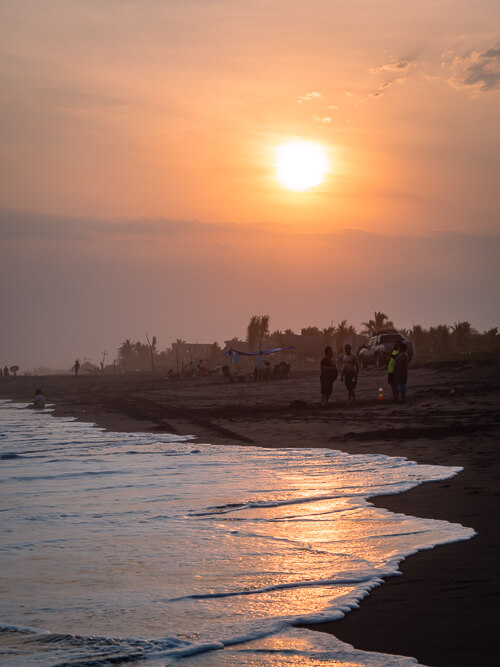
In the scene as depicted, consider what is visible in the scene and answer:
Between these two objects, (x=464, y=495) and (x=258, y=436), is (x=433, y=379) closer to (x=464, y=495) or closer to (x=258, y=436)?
(x=258, y=436)

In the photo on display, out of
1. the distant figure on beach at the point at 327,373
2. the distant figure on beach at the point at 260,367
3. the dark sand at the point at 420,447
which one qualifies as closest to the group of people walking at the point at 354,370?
the distant figure on beach at the point at 327,373

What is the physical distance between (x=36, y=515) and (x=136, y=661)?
4316 mm

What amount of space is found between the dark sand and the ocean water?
0.20m

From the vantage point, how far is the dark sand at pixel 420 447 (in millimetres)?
3662

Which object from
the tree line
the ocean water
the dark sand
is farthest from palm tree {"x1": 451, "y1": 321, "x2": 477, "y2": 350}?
the ocean water

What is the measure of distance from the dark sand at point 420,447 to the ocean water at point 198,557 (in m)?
0.20

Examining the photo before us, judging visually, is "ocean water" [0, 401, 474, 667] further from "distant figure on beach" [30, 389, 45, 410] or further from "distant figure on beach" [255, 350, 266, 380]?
"distant figure on beach" [255, 350, 266, 380]

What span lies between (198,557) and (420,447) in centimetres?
722

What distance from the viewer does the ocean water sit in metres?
3.68

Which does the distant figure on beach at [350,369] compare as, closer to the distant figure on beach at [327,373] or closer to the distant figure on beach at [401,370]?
the distant figure on beach at [327,373]

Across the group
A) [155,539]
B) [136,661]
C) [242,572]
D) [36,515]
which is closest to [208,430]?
[36,515]

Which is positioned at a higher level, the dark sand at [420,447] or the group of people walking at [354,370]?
the group of people walking at [354,370]

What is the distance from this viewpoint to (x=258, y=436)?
1570 centimetres

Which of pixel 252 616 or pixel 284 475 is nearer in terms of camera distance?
pixel 252 616
